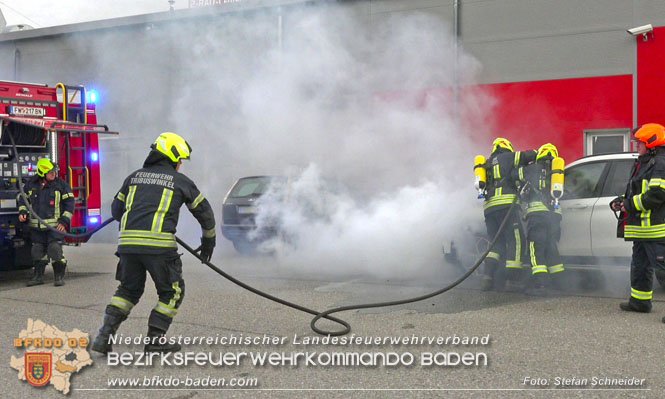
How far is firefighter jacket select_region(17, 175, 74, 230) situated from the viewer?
356 inches

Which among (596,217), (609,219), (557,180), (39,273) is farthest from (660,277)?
(39,273)

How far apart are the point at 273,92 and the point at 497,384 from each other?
8666 millimetres

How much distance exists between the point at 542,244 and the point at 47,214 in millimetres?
6592

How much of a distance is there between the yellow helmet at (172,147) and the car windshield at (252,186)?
5783mm

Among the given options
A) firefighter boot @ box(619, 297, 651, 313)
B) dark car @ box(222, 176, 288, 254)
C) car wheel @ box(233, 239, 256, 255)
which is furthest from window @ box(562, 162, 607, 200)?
car wheel @ box(233, 239, 256, 255)

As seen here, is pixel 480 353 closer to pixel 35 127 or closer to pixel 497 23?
pixel 35 127

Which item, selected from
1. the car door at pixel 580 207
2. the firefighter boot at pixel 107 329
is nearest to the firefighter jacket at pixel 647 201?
the car door at pixel 580 207

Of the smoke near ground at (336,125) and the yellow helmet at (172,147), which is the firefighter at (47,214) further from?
the yellow helmet at (172,147)

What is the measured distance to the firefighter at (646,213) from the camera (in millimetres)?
6297

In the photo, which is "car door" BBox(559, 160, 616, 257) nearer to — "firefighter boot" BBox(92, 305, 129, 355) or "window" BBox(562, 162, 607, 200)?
"window" BBox(562, 162, 607, 200)

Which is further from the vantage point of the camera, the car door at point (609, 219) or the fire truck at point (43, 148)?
the fire truck at point (43, 148)

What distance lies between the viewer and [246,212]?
11273 mm

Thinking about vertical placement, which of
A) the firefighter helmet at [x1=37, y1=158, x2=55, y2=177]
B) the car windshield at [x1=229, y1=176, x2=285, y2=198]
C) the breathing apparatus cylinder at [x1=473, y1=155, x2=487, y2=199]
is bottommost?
the car windshield at [x1=229, y1=176, x2=285, y2=198]

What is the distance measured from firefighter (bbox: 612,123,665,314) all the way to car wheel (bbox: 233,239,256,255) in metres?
6.50
